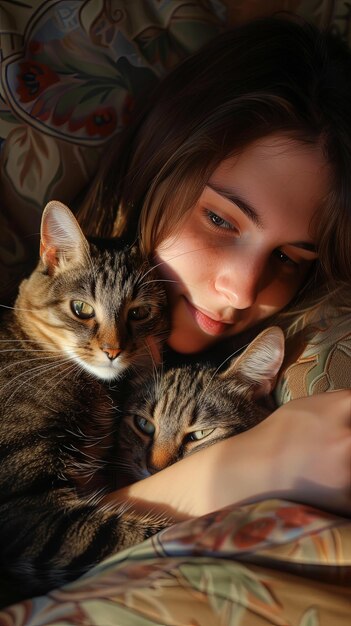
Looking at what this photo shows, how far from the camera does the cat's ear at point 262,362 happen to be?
0.64 metres

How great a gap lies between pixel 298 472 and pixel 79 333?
243 millimetres

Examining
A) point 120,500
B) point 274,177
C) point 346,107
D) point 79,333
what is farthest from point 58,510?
point 346,107

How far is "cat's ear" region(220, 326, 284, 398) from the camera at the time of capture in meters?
0.64

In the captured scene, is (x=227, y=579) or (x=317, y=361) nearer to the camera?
(x=227, y=579)

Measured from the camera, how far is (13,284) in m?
0.66

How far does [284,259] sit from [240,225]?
0.07m

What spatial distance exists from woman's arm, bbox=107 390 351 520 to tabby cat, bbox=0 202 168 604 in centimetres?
3

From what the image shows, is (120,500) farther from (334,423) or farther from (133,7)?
(133,7)

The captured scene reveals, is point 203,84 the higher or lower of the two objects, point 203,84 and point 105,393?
the higher

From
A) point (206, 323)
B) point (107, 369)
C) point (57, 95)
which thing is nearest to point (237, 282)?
point (206, 323)

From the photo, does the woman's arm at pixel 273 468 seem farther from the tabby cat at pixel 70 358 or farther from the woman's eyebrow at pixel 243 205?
the woman's eyebrow at pixel 243 205

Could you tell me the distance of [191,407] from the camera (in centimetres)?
64

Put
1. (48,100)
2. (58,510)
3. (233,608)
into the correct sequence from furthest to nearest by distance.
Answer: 1. (48,100)
2. (58,510)
3. (233,608)

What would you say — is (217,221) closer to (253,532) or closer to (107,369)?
(107,369)
